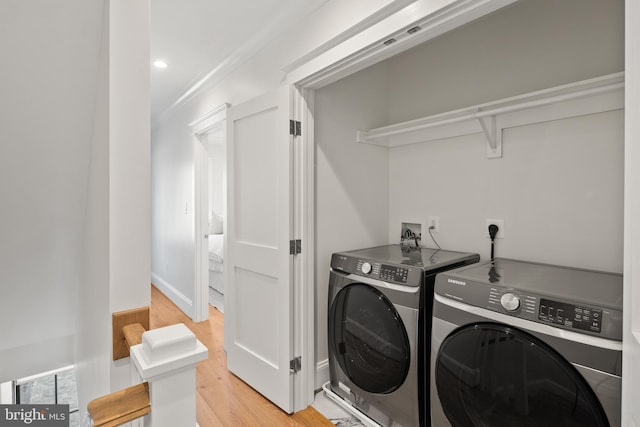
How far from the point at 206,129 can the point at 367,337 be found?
260 cm

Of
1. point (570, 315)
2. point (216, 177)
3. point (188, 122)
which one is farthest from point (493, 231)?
point (216, 177)

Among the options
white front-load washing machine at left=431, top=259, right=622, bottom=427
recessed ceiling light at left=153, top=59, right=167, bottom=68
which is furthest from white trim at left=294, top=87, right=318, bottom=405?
recessed ceiling light at left=153, top=59, right=167, bottom=68

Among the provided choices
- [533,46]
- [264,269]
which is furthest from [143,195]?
[533,46]

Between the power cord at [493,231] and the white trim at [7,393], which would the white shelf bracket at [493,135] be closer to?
the power cord at [493,231]

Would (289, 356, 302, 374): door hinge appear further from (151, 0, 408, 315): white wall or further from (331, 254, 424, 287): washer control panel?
(151, 0, 408, 315): white wall

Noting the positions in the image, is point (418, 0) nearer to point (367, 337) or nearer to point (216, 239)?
point (367, 337)

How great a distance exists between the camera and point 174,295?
419 centimetres

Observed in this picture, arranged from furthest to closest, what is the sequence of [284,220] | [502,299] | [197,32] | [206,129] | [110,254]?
[206,129], [197,32], [284,220], [502,299], [110,254]

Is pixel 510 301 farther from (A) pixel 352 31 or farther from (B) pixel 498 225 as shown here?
(A) pixel 352 31

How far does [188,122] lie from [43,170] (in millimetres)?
2419

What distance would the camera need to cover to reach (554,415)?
113cm

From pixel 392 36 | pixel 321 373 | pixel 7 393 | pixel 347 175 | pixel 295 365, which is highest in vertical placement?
pixel 392 36

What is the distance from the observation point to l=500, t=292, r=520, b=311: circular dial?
1235mm

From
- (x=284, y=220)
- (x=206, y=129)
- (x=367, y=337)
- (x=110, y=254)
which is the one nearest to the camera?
(x=110, y=254)
